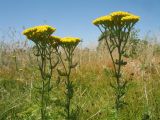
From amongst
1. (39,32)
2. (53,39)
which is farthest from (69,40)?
(39,32)

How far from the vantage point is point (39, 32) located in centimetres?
406

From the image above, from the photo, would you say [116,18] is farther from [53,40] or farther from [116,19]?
[53,40]

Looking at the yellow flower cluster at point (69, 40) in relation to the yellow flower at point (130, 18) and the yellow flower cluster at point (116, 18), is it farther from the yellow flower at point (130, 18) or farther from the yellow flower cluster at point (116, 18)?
the yellow flower at point (130, 18)

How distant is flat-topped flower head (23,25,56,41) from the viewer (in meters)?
4.05

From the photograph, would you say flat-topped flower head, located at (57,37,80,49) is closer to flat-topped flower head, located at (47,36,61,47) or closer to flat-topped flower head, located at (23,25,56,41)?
flat-topped flower head, located at (47,36,61,47)

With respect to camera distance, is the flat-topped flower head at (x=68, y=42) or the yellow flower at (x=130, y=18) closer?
the yellow flower at (x=130, y=18)

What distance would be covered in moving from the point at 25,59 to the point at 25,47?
360 mm

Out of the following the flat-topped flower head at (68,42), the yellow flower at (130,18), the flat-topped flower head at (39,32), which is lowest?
the flat-topped flower head at (68,42)

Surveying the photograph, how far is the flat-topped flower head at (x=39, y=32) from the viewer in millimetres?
4046

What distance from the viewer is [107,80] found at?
305 inches

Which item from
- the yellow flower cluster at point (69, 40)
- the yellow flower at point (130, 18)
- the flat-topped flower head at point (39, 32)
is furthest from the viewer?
the yellow flower cluster at point (69, 40)

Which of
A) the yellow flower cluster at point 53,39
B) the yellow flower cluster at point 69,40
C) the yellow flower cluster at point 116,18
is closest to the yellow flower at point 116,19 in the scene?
the yellow flower cluster at point 116,18

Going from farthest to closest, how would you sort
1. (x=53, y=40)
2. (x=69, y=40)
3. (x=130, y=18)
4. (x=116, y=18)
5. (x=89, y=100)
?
(x=89, y=100) → (x=53, y=40) → (x=69, y=40) → (x=116, y=18) → (x=130, y=18)

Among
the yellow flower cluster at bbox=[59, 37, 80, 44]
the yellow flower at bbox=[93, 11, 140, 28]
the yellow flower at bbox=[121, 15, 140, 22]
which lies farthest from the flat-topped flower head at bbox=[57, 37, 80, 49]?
the yellow flower at bbox=[121, 15, 140, 22]
